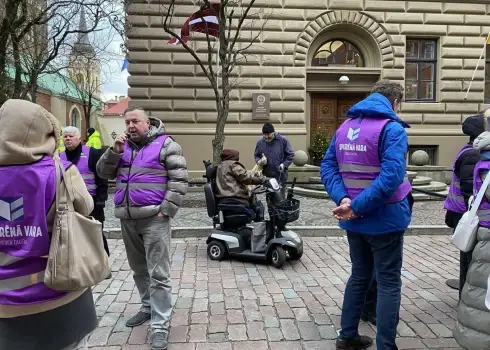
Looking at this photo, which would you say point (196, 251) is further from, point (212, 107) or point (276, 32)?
point (276, 32)

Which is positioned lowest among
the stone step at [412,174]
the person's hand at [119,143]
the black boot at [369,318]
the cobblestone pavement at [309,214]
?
the cobblestone pavement at [309,214]

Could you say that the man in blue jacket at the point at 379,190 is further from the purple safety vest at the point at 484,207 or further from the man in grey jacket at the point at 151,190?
the man in grey jacket at the point at 151,190

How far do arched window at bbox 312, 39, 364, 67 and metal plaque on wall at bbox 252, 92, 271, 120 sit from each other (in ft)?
8.30

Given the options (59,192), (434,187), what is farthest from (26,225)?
(434,187)

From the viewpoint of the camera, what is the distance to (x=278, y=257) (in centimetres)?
589

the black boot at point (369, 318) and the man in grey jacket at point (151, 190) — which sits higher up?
the man in grey jacket at point (151, 190)

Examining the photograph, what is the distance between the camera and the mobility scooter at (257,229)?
594cm

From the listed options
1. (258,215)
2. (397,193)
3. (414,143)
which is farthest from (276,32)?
(397,193)

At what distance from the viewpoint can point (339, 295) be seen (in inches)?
193

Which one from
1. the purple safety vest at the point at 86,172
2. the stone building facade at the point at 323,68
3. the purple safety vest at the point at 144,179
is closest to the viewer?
the purple safety vest at the point at 144,179

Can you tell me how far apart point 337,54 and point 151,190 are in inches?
545

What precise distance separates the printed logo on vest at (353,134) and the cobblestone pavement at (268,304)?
1.77 metres

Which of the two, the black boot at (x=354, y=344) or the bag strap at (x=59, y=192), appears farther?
the black boot at (x=354, y=344)

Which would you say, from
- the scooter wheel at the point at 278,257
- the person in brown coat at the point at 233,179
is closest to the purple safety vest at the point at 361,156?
the scooter wheel at the point at 278,257
